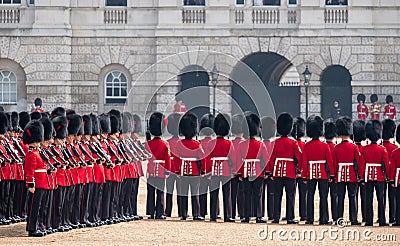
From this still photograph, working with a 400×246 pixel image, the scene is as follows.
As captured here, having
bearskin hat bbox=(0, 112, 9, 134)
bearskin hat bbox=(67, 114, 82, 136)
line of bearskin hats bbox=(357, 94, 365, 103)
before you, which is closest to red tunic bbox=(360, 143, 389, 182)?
bearskin hat bbox=(67, 114, 82, 136)

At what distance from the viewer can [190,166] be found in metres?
18.5

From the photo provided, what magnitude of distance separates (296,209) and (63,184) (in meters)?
4.72

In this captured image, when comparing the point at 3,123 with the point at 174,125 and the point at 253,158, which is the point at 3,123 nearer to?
the point at 174,125

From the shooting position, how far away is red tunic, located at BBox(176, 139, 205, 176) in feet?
60.4

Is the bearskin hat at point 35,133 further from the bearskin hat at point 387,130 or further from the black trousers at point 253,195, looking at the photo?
the bearskin hat at point 387,130

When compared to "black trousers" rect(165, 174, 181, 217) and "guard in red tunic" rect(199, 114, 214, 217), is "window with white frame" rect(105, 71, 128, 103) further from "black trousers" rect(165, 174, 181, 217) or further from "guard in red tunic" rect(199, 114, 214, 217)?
"black trousers" rect(165, 174, 181, 217)

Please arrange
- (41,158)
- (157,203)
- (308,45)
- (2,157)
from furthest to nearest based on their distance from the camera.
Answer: (308,45)
(157,203)
(2,157)
(41,158)

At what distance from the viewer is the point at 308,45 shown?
Result: 3906 cm

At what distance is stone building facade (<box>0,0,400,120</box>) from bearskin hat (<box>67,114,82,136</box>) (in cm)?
2143

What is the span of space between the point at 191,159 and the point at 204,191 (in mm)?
548

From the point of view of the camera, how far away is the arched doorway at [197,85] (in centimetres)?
3853

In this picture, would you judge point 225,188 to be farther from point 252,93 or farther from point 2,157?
point 252,93

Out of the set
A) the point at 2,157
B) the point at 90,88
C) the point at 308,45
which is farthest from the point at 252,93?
the point at 2,157

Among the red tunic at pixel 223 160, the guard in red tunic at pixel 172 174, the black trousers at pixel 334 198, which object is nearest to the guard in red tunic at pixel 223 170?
the red tunic at pixel 223 160
